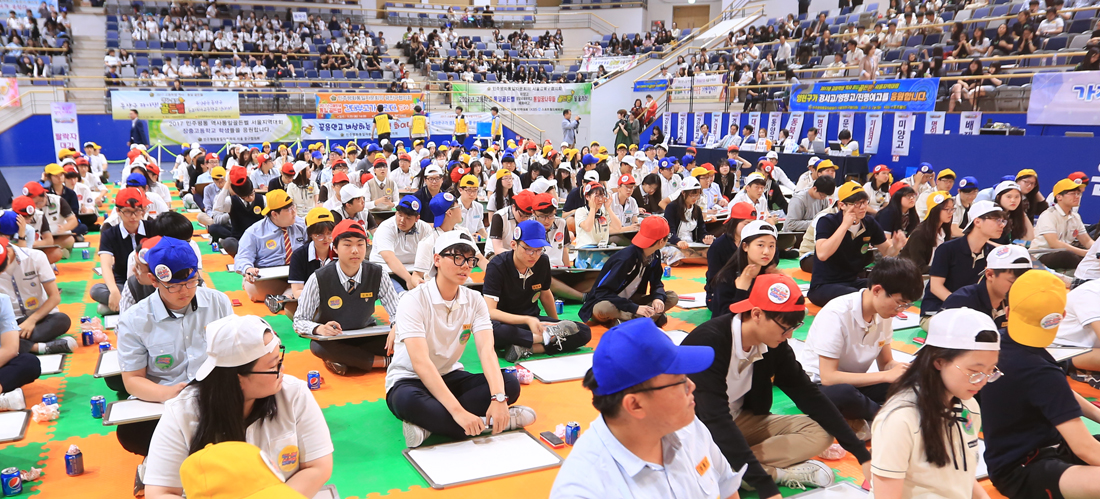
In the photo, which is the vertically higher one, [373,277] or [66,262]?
[373,277]

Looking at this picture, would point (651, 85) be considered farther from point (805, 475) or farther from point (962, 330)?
point (962, 330)

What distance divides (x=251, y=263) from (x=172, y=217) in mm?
1507

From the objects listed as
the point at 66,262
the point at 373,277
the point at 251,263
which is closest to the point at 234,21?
the point at 66,262

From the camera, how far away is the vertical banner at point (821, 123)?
1778 centimetres

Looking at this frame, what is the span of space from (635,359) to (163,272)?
9.11ft

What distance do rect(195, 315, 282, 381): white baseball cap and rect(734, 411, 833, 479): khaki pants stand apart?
2.44 metres

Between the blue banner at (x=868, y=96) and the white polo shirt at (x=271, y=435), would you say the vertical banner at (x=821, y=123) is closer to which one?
the blue banner at (x=868, y=96)

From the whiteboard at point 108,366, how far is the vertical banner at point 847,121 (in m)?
16.3

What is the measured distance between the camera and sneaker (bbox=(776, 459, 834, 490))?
370cm

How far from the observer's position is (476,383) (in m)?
4.38

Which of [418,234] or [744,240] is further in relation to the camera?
[418,234]

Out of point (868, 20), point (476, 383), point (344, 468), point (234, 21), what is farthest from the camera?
point (234, 21)

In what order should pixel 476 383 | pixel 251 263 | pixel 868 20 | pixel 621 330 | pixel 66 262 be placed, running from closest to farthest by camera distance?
pixel 621 330
pixel 476 383
pixel 251 263
pixel 66 262
pixel 868 20

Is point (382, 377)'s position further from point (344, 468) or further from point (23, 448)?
point (23, 448)
